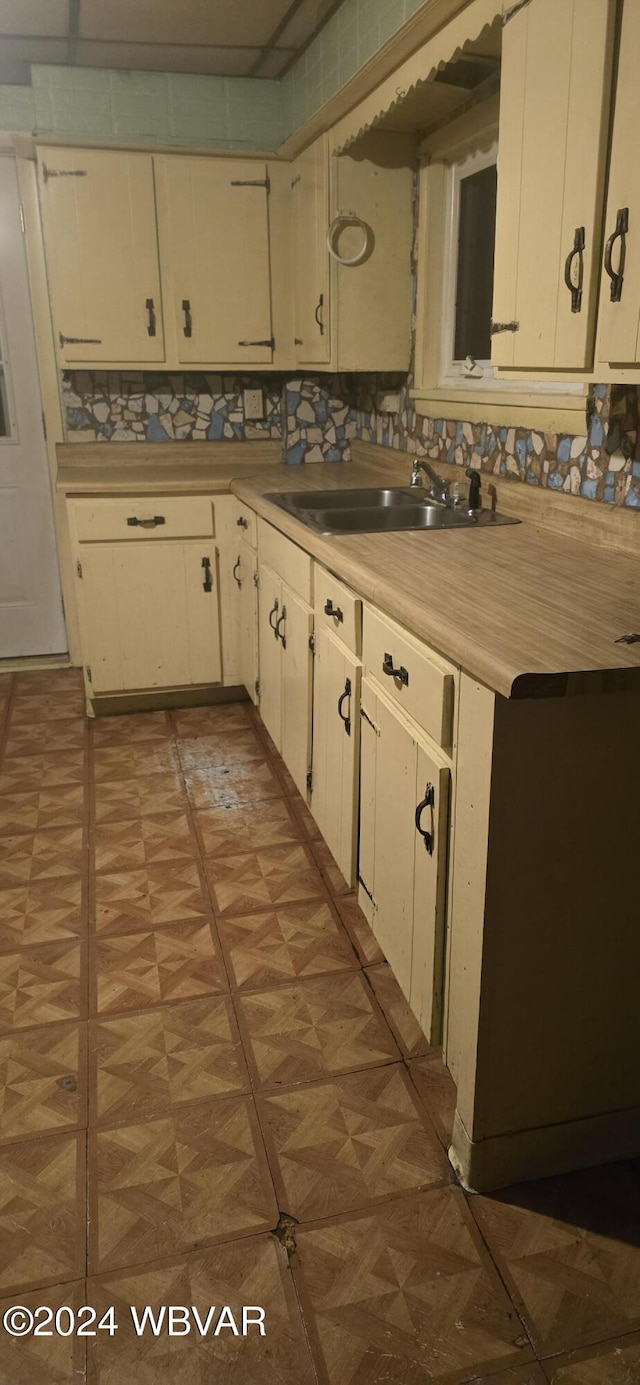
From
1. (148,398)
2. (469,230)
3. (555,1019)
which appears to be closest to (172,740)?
(148,398)

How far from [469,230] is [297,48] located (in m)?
1.10

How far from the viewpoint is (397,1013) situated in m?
1.89

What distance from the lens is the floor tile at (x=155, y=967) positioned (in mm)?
1946

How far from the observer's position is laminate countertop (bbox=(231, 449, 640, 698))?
1.19 meters

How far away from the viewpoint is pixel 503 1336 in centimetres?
125

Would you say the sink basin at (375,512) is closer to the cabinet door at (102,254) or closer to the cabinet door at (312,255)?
the cabinet door at (312,255)

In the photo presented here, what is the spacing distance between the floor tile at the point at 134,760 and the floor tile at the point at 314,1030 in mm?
1214

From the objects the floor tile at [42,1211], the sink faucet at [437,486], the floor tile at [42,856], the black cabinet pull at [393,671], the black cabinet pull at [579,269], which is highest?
the black cabinet pull at [579,269]

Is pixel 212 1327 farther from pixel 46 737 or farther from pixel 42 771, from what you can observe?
pixel 46 737

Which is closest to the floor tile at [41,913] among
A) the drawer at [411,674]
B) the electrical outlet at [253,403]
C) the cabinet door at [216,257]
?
the drawer at [411,674]

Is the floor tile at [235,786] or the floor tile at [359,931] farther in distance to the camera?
the floor tile at [235,786]

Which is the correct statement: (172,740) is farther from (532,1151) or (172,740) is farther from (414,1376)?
(414,1376)

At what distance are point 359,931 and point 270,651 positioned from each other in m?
1.02

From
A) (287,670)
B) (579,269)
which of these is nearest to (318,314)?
(287,670)
